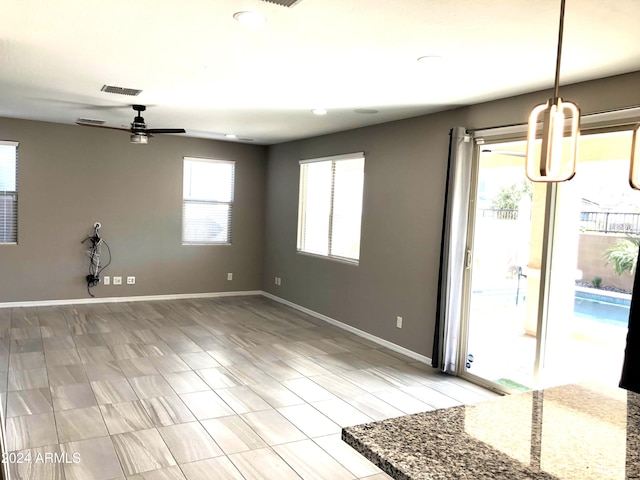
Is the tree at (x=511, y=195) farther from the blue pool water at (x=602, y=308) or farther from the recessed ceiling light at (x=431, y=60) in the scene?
the recessed ceiling light at (x=431, y=60)

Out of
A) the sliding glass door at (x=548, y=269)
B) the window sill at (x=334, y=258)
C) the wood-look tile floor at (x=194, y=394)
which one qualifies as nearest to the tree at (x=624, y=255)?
the sliding glass door at (x=548, y=269)

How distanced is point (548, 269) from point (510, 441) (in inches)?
111

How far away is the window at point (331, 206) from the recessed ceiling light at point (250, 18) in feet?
11.0

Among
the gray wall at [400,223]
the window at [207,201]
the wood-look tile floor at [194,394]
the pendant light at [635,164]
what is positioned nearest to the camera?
the pendant light at [635,164]

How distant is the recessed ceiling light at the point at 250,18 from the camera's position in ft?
8.45

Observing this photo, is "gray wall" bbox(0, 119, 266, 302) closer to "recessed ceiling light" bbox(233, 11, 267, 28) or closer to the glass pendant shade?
"recessed ceiling light" bbox(233, 11, 267, 28)

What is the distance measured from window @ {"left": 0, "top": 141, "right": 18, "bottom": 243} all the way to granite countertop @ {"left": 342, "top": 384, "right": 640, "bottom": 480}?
6708 mm

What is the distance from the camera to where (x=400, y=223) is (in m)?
5.33

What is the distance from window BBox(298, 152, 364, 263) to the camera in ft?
20.3

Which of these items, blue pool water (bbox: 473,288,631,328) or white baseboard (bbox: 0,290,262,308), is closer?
blue pool water (bbox: 473,288,631,328)

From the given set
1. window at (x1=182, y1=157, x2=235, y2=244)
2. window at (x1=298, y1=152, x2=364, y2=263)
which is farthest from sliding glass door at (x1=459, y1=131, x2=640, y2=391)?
window at (x1=182, y1=157, x2=235, y2=244)

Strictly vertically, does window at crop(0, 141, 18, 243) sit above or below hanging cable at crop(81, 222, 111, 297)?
above

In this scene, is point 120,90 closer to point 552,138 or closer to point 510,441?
point 552,138

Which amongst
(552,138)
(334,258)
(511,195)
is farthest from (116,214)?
(552,138)
